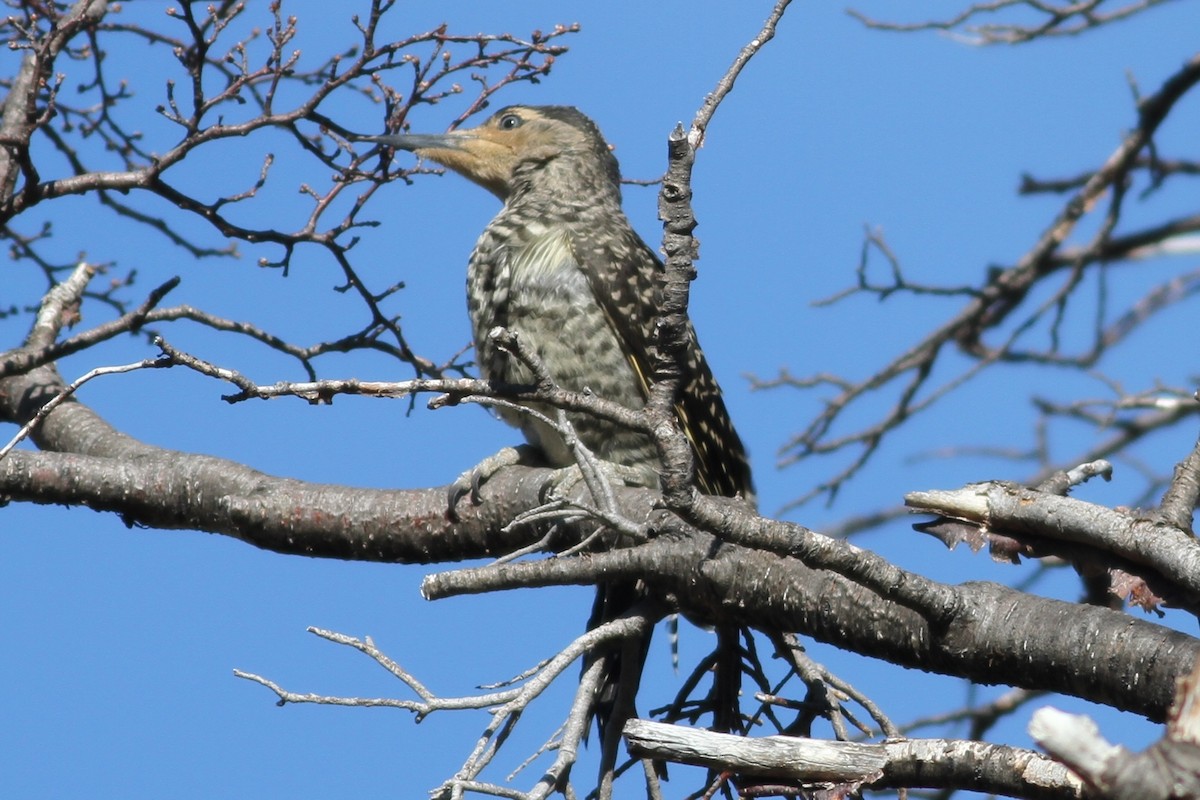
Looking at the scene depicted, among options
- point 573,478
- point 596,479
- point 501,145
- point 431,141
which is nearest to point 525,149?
point 501,145

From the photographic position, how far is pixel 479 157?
18.6 ft

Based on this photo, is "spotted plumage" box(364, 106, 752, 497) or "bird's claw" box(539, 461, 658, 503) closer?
"bird's claw" box(539, 461, 658, 503)

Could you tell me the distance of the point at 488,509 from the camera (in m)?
3.92

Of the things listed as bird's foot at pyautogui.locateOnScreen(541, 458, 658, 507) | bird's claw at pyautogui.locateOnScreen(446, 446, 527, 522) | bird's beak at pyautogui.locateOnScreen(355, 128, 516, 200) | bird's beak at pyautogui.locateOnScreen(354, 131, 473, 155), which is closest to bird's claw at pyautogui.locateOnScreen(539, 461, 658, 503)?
bird's foot at pyautogui.locateOnScreen(541, 458, 658, 507)

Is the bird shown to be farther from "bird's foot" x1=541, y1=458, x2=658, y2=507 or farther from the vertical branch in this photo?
the vertical branch

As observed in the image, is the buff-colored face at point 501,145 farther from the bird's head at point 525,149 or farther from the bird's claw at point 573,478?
the bird's claw at point 573,478

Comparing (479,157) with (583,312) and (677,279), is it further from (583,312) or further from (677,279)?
(677,279)

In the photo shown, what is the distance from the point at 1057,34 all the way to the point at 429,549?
293 centimetres

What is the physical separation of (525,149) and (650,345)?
1.60 metres

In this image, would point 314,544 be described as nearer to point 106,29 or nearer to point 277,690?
point 277,690

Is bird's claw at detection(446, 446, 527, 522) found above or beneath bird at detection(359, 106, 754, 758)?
beneath

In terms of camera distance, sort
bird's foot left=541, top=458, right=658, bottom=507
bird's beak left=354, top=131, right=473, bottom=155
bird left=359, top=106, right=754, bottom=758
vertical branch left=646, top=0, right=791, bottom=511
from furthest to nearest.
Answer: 1. bird's beak left=354, top=131, right=473, bottom=155
2. bird left=359, top=106, right=754, bottom=758
3. bird's foot left=541, top=458, right=658, bottom=507
4. vertical branch left=646, top=0, right=791, bottom=511

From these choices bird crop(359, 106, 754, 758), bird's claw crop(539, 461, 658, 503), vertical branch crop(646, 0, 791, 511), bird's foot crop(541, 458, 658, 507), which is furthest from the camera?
bird crop(359, 106, 754, 758)

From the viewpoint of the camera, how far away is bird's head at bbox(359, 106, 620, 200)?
5.62m
